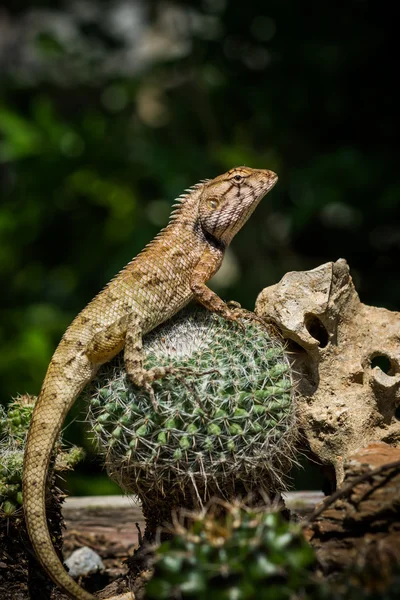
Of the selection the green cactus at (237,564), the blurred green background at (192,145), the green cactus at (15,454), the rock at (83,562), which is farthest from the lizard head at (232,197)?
the blurred green background at (192,145)

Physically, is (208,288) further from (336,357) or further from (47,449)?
(47,449)

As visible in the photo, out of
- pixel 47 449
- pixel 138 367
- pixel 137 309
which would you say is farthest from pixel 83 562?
pixel 137 309

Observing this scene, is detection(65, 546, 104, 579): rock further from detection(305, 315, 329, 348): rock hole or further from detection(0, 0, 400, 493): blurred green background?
detection(0, 0, 400, 493): blurred green background

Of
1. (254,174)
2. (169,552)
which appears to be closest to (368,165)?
(254,174)

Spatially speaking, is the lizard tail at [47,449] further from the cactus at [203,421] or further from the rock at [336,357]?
the rock at [336,357]

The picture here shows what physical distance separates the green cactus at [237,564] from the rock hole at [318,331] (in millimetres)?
1710

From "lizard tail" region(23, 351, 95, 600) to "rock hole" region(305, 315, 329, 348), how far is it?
1260 mm

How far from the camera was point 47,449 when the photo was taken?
3395 mm

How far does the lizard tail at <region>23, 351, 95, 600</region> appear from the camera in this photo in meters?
3.24

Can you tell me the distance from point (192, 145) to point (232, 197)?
13.8 feet

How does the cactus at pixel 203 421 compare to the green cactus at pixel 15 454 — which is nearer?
the cactus at pixel 203 421

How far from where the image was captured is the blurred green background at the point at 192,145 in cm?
705

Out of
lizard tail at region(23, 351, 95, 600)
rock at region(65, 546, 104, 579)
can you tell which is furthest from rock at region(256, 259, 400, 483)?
rock at region(65, 546, 104, 579)

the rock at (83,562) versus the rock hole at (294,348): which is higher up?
the rock hole at (294,348)
